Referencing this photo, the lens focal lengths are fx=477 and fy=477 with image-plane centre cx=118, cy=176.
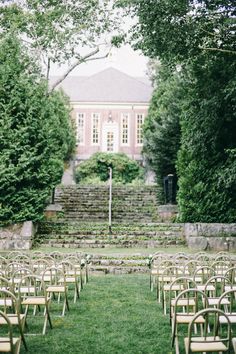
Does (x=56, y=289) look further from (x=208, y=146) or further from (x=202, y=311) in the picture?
(x=208, y=146)

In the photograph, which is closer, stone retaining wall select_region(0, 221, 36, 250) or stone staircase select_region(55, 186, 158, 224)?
stone retaining wall select_region(0, 221, 36, 250)

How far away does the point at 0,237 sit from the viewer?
17.3 meters

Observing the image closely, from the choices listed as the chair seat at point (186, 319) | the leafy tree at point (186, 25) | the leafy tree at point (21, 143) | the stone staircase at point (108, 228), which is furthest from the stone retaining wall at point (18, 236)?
the chair seat at point (186, 319)

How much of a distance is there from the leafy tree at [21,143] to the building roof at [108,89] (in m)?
23.6

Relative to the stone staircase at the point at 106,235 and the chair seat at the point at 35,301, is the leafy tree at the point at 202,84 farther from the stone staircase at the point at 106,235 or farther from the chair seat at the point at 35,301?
the chair seat at the point at 35,301

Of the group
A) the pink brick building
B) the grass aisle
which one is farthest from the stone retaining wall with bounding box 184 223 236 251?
the pink brick building

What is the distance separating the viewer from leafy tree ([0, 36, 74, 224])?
17.3 meters

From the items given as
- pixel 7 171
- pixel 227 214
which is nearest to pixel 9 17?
pixel 7 171

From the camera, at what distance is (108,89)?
141 feet

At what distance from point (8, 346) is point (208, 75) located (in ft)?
42.5

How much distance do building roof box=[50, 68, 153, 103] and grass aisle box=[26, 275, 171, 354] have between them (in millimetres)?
32646

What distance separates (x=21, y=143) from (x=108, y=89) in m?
26.3

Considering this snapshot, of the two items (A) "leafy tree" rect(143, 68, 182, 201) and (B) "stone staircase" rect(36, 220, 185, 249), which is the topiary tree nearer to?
(A) "leafy tree" rect(143, 68, 182, 201)

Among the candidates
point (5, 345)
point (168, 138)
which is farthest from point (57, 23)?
point (5, 345)
